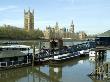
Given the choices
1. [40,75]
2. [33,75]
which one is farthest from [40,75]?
[33,75]

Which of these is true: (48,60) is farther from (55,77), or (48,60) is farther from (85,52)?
(85,52)

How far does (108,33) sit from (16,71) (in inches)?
691

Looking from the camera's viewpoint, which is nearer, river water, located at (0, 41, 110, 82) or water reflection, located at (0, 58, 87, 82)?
river water, located at (0, 41, 110, 82)

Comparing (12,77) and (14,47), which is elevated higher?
(14,47)

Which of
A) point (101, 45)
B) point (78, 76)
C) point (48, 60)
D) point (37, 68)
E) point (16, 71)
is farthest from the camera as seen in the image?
point (48, 60)

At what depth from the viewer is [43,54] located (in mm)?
62094

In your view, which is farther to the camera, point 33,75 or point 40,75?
point 33,75

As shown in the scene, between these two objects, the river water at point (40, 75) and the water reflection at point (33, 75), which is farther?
the water reflection at point (33, 75)

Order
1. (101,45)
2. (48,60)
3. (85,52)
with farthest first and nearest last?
(85,52) < (48,60) < (101,45)

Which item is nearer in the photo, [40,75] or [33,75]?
[40,75]

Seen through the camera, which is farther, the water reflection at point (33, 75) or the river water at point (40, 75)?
the water reflection at point (33, 75)

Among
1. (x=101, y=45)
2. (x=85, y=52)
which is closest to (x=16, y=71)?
(x=101, y=45)

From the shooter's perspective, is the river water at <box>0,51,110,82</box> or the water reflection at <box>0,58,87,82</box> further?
the water reflection at <box>0,58,87,82</box>

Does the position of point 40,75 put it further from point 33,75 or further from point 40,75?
point 33,75
